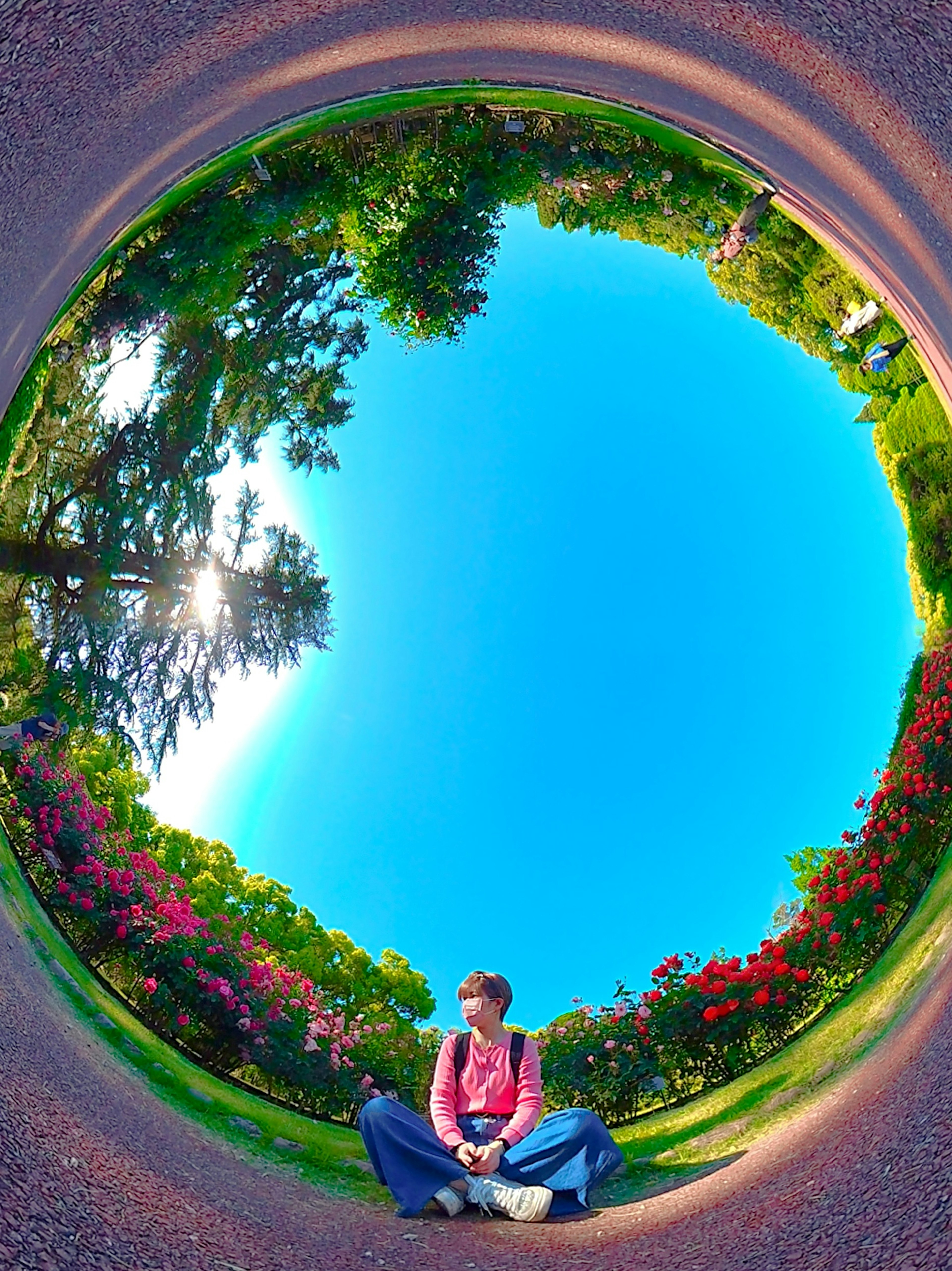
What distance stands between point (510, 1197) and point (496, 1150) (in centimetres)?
26

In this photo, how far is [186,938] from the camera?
18.2ft

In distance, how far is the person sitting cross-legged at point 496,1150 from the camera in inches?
148

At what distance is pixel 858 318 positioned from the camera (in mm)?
5922

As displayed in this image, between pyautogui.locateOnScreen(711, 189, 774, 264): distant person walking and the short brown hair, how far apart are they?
18.4 ft

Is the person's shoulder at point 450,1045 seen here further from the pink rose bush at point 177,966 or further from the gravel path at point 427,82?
the pink rose bush at point 177,966

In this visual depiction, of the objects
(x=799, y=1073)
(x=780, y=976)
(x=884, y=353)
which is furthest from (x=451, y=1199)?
(x=884, y=353)

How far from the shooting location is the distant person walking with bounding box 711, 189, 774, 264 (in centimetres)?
596

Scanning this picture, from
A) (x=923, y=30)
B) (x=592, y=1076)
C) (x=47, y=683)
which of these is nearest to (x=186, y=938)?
(x=47, y=683)


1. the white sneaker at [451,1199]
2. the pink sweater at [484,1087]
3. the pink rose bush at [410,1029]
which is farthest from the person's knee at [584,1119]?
the pink rose bush at [410,1029]

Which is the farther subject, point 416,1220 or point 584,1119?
point 416,1220

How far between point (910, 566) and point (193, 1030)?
6208 millimetres

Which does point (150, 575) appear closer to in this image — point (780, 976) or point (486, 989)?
point (486, 989)

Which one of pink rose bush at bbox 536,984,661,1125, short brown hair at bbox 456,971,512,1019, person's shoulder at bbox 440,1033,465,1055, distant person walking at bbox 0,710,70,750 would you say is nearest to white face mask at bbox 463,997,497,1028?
short brown hair at bbox 456,971,512,1019

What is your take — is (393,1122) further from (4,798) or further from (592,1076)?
(4,798)
